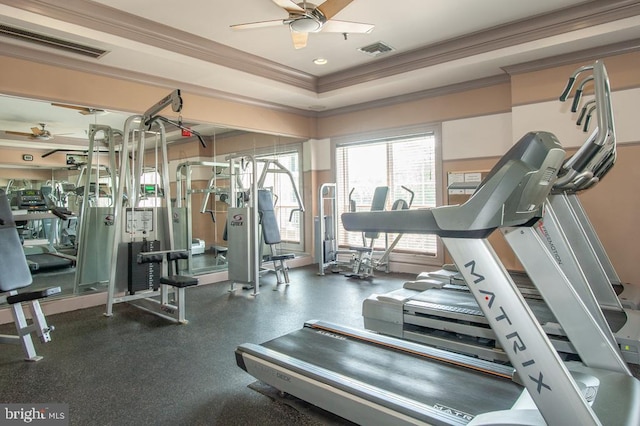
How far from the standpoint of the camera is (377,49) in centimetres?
471

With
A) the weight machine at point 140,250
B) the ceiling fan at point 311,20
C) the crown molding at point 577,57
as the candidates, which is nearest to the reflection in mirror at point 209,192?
the weight machine at point 140,250

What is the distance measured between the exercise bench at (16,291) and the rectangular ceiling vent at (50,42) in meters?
1.58

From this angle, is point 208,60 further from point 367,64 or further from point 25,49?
point 367,64

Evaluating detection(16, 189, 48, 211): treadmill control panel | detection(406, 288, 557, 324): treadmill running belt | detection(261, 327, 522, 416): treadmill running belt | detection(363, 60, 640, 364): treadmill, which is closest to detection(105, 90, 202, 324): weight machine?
detection(16, 189, 48, 211): treadmill control panel

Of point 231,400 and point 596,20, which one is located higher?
point 596,20

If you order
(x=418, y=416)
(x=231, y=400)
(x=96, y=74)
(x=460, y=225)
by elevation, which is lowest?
(x=231, y=400)

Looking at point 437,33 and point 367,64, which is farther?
point 367,64

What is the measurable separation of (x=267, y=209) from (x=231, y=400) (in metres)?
3.37

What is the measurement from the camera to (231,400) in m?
2.18

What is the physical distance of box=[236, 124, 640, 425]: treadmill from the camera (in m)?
1.10

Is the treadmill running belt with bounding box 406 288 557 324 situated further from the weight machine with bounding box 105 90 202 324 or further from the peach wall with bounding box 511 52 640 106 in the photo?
the peach wall with bounding box 511 52 640 106

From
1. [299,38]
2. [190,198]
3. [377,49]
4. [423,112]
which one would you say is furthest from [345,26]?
[190,198]

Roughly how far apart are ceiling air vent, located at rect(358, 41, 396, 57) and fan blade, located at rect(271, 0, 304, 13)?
1.73 m

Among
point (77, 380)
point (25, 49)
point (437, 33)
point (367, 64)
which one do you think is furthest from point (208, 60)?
point (77, 380)
